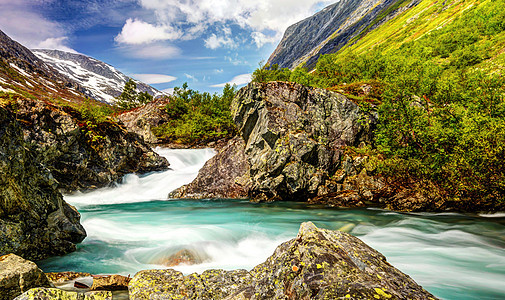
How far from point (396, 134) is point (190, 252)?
58.6 ft

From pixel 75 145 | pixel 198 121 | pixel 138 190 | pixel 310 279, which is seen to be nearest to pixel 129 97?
pixel 198 121

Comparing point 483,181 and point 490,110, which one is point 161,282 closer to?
point 483,181

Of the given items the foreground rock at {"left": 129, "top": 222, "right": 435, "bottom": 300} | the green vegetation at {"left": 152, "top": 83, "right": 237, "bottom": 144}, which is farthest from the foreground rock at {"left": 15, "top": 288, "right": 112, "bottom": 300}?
the green vegetation at {"left": 152, "top": 83, "right": 237, "bottom": 144}

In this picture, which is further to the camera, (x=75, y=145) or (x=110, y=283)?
(x=75, y=145)

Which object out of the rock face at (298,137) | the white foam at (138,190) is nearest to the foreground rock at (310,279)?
the rock face at (298,137)

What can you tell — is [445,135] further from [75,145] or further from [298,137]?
[75,145]

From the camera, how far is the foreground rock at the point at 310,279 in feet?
11.6

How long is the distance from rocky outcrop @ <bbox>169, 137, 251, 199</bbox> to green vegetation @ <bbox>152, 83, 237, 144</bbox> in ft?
51.5

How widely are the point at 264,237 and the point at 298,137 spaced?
10.0m

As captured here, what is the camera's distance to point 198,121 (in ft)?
135

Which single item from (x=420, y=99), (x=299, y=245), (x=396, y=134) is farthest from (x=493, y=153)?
(x=299, y=245)

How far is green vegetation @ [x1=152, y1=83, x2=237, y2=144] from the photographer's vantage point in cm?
4022

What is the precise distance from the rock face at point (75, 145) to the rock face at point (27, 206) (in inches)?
432

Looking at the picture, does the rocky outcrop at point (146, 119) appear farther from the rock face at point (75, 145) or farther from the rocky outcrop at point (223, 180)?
the rocky outcrop at point (223, 180)
